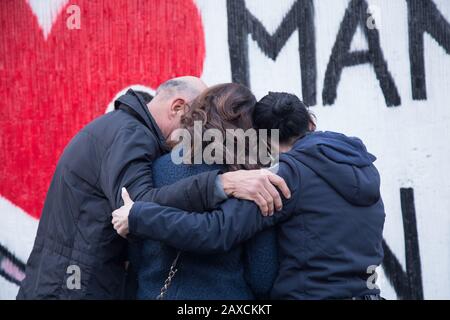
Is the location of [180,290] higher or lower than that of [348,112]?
lower

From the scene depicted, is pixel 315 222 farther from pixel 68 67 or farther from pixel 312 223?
pixel 68 67

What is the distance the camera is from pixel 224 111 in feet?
8.22

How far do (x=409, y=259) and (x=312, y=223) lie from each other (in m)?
1.77

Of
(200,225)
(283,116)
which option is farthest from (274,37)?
(200,225)

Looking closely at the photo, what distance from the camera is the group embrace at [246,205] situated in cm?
239

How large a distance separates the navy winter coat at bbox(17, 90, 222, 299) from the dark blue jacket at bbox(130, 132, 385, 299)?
0.37m

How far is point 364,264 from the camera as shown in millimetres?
2451

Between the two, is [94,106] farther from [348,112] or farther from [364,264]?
[364,264]

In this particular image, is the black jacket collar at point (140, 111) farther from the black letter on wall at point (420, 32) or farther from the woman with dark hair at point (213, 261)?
the black letter on wall at point (420, 32)

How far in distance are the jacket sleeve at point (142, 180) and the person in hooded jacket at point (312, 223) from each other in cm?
4

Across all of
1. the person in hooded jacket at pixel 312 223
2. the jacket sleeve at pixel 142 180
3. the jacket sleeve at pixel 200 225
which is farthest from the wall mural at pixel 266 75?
the jacket sleeve at pixel 200 225

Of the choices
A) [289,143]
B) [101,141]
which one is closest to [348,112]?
[289,143]
